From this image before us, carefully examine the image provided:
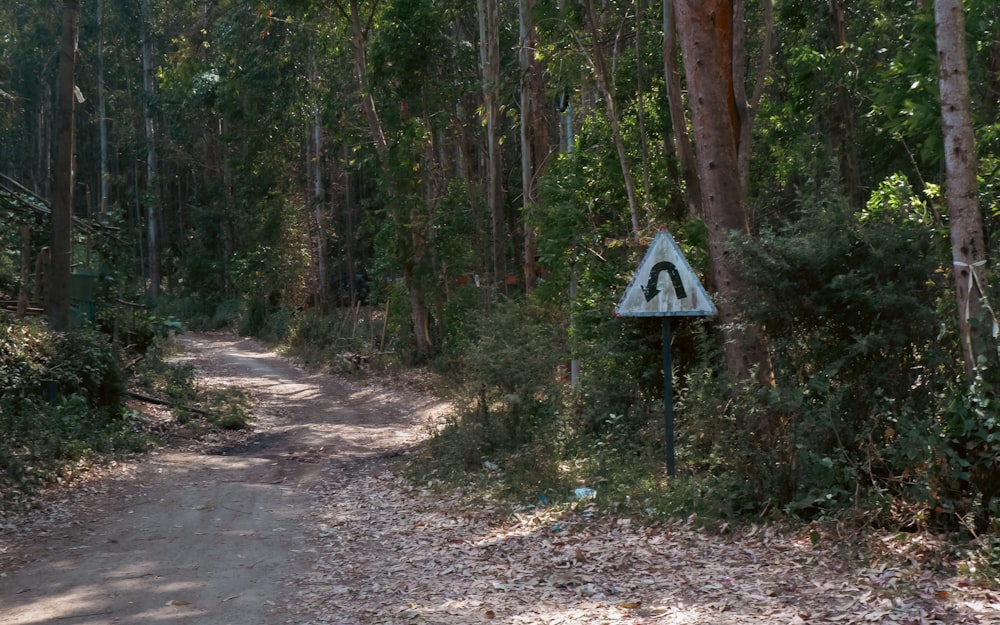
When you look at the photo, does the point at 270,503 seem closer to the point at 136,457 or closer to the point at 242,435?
the point at 136,457

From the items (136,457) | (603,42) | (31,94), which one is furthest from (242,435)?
(31,94)

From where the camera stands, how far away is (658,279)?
376 inches

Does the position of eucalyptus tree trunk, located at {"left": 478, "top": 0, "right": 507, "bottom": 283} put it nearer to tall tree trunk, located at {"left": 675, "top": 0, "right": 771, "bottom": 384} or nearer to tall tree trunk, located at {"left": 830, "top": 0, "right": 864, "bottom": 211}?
tall tree trunk, located at {"left": 830, "top": 0, "right": 864, "bottom": 211}

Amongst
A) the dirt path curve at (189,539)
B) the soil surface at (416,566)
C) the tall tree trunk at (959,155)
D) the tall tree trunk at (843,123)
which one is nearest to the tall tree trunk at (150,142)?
the dirt path curve at (189,539)

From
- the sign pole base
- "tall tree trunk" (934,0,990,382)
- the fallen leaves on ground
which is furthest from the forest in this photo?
the fallen leaves on ground

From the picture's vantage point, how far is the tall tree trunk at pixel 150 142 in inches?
1941

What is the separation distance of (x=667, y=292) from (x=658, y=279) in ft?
0.51

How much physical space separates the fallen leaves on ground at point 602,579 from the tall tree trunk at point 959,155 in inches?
76.6

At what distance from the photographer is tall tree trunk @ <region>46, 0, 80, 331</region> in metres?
16.6

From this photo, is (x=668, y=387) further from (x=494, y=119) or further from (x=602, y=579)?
(x=494, y=119)

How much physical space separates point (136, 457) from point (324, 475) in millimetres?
2821

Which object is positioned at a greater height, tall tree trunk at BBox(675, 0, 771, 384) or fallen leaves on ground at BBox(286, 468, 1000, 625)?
tall tree trunk at BBox(675, 0, 771, 384)

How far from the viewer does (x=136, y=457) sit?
14344 millimetres

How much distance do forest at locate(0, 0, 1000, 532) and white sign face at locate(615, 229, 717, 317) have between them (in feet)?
1.46
